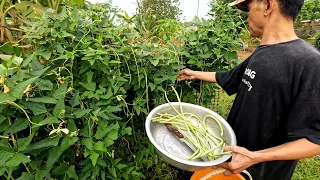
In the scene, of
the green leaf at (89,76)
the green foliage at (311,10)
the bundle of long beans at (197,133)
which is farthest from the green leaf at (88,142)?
the green foliage at (311,10)

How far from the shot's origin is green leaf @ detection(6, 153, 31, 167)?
2.12 ft

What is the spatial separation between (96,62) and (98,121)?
0.74 feet

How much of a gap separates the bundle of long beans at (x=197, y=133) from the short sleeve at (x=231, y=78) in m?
0.26

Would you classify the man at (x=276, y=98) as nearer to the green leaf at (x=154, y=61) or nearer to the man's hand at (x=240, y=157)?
the man's hand at (x=240, y=157)

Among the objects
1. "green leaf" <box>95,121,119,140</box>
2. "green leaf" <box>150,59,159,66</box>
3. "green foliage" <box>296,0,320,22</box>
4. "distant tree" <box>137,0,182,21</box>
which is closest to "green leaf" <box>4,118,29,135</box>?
"green leaf" <box>95,121,119,140</box>

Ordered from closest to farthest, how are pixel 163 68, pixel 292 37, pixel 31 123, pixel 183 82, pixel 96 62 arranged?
pixel 31 123 < pixel 96 62 < pixel 292 37 < pixel 163 68 < pixel 183 82

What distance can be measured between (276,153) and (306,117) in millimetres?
169

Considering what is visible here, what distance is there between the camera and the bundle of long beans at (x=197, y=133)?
102cm

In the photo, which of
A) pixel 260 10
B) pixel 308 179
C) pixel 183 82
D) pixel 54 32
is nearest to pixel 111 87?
pixel 54 32

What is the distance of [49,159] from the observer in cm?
73

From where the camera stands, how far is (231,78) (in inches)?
53.3

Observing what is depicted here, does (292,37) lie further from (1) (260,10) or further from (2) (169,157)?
(2) (169,157)

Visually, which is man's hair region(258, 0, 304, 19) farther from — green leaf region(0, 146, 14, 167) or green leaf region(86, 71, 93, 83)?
green leaf region(0, 146, 14, 167)

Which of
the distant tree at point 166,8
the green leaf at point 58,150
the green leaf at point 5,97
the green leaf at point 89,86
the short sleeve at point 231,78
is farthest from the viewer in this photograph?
the distant tree at point 166,8
